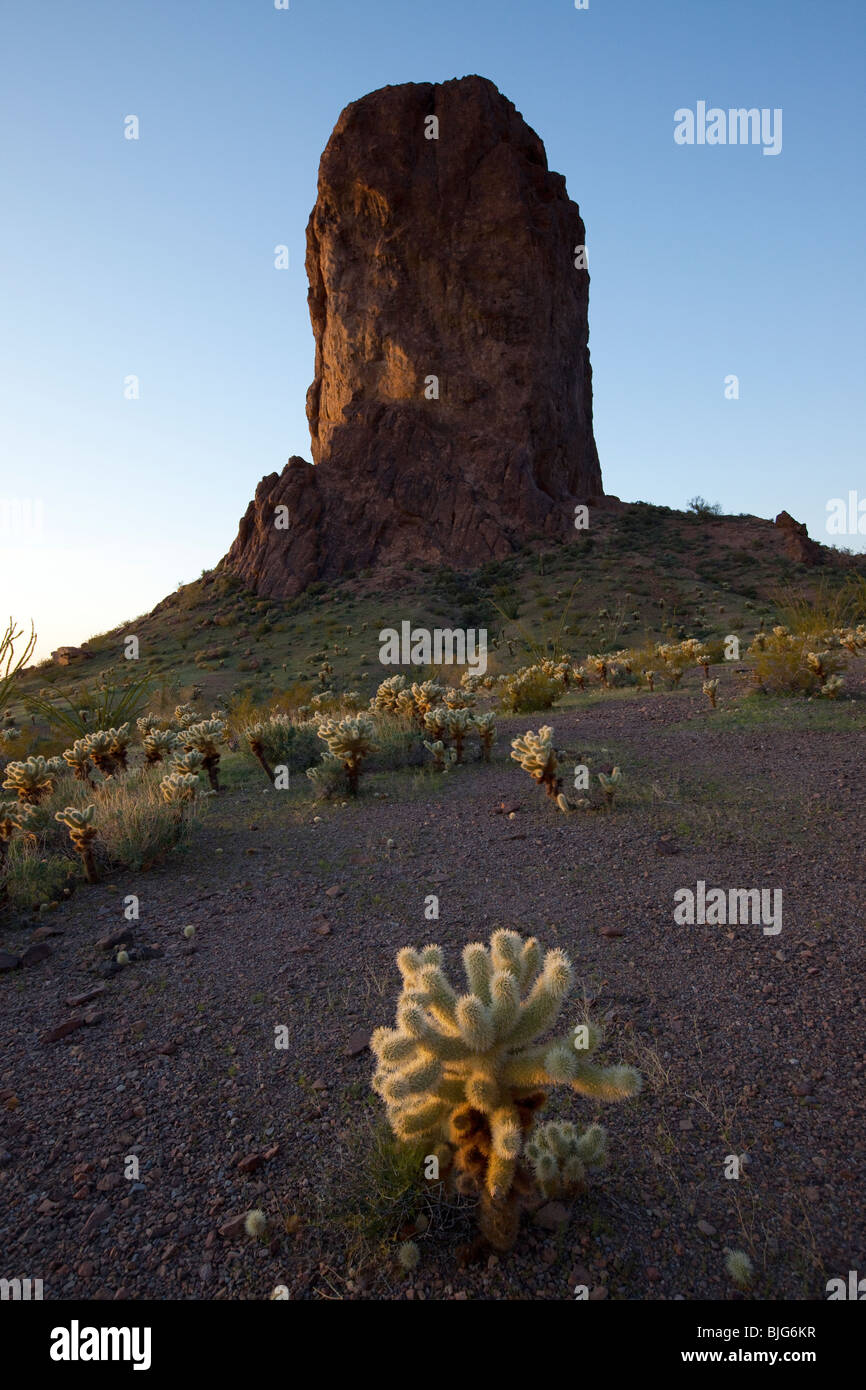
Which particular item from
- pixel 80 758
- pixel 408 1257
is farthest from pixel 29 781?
pixel 408 1257

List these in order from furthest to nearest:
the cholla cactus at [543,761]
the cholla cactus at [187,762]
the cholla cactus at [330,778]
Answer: the cholla cactus at [330,778], the cholla cactus at [187,762], the cholla cactus at [543,761]

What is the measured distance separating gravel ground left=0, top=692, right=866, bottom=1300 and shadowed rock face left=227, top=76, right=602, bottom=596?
3228 cm

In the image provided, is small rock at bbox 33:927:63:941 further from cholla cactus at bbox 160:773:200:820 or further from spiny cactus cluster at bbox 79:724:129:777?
spiny cactus cluster at bbox 79:724:129:777

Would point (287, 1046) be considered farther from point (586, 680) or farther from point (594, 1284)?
point (586, 680)

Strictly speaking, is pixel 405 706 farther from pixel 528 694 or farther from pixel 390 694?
pixel 528 694

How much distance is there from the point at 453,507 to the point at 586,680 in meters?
25.4

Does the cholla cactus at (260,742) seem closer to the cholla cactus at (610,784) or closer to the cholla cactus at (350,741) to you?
the cholla cactus at (350,741)

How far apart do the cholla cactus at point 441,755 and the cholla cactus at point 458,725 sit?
9cm

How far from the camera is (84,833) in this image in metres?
5.42

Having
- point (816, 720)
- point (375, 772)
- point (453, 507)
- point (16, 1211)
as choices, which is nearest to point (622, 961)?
point (16, 1211)

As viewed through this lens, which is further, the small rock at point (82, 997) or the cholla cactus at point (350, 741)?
the cholla cactus at point (350, 741)

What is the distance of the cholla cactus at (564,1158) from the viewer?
7.00 ft

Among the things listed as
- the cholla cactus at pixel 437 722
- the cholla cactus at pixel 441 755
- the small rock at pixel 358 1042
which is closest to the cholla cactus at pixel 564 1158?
the small rock at pixel 358 1042

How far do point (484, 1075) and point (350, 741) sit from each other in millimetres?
5501
